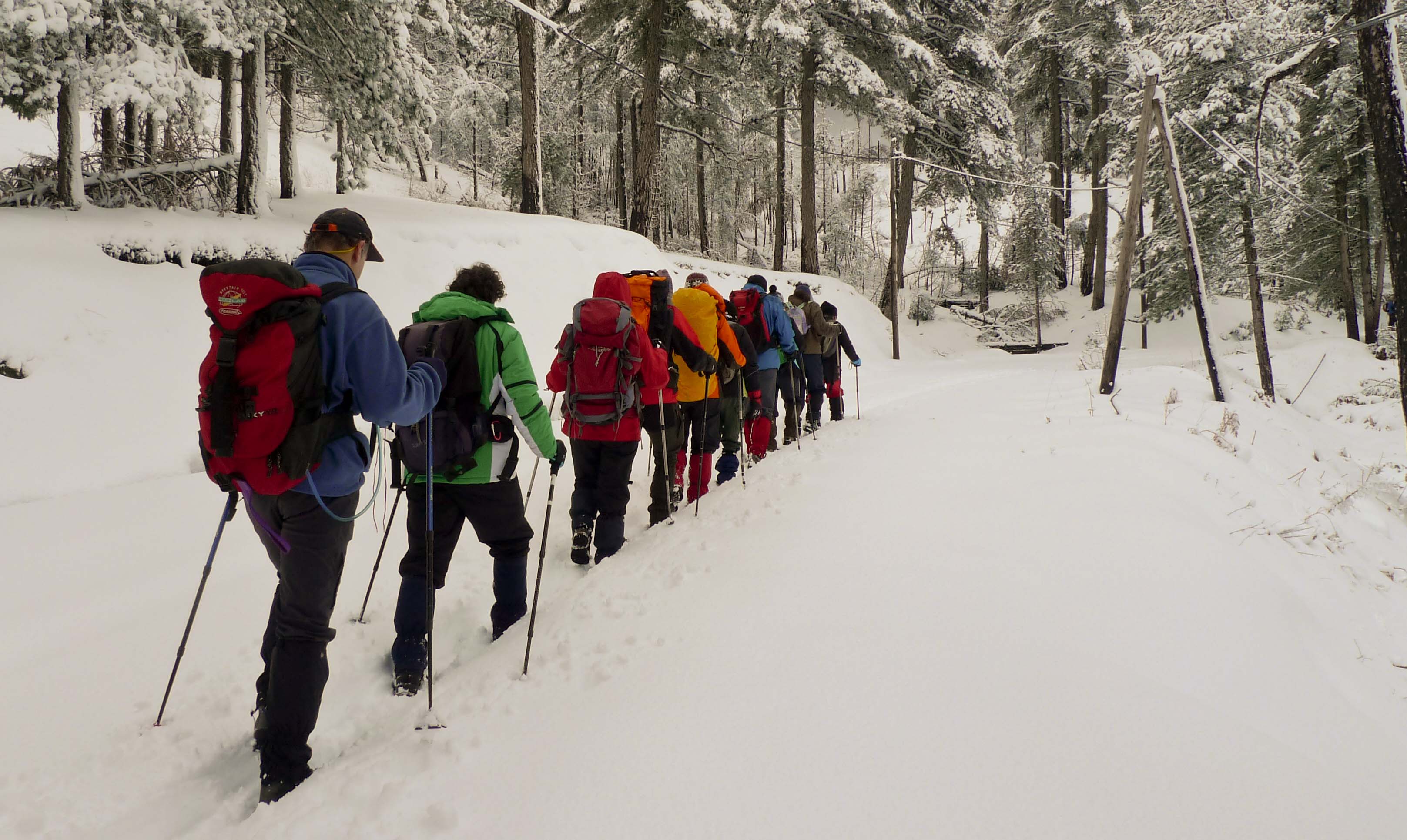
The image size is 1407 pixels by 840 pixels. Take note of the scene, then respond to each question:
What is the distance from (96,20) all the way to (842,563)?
378 inches

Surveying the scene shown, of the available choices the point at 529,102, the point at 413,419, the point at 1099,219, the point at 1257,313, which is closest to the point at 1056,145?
the point at 1099,219

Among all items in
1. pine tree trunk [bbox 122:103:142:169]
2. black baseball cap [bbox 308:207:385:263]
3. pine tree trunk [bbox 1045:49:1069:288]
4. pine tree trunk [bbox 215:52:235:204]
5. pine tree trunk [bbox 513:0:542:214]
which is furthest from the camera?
pine tree trunk [bbox 1045:49:1069:288]

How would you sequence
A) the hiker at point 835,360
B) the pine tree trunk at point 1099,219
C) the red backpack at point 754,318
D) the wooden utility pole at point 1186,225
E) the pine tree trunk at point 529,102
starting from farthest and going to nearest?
the pine tree trunk at point 1099,219 < the pine tree trunk at point 529,102 < the wooden utility pole at point 1186,225 < the hiker at point 835,360 < the red backpack at point 754,318

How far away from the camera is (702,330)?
5.77 meters

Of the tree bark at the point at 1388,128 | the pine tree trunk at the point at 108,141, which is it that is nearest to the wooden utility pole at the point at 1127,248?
the tree bark at the point at 1388,128

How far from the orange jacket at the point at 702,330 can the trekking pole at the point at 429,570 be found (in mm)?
2679

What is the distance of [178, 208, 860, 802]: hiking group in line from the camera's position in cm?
228

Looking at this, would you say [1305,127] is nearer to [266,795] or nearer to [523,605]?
[523,605]

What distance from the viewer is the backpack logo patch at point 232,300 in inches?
85.1

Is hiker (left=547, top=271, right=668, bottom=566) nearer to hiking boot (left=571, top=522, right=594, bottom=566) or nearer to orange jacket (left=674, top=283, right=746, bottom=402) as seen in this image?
hiking boot (left=571, top=522, right=594, bottom=566)

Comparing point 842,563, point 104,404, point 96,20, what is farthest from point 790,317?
point 96,20

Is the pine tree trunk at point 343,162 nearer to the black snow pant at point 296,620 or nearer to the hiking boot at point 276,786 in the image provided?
the black snow pant at point 296,620

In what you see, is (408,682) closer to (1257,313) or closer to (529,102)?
(529,102)

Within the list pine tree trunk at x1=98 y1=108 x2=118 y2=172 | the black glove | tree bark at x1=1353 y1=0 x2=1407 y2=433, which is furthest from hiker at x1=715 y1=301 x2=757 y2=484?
pine tree trunk at x1=98 y1=108 x2=118 y2=172
